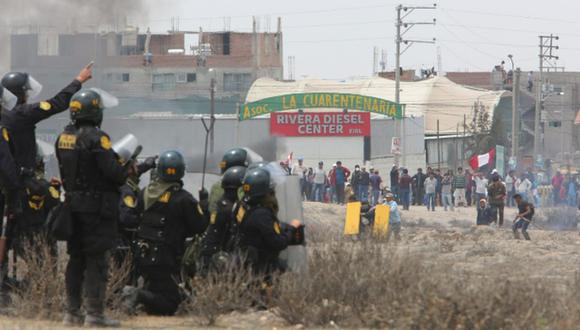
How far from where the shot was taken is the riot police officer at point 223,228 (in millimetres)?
10648

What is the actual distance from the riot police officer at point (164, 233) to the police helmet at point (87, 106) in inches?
48.4

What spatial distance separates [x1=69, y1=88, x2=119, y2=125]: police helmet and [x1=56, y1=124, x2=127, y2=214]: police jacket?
80 millimetres

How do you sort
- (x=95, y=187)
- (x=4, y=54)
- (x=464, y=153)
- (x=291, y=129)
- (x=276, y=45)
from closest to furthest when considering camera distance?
(x=95, y=187)
(x=4, y=54)
(x=291, y=129)
(x=464, y=153)
(x=276, y=45)

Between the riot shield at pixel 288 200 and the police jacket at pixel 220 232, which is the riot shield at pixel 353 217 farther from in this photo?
the police jacket at pixel 220 232

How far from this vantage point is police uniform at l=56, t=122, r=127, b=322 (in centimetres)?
923

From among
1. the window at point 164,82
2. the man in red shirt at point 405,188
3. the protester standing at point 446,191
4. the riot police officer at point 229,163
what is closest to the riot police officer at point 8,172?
the riot police officer at point 229,163

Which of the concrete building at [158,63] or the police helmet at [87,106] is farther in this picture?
the concrete building at [158,63]

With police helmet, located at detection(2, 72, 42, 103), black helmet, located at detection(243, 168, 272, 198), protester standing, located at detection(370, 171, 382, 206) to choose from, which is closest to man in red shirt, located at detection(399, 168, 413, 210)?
protester standing, located at detection(370, 171, 382, 206)

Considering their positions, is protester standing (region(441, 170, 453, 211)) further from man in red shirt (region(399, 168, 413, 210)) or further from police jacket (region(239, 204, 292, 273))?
police jacket (region(239, 204, 292, 273))

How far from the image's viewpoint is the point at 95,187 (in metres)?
9.28

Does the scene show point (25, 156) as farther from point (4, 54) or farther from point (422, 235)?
point (4, 54)

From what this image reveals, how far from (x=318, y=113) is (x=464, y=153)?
12.7 metres

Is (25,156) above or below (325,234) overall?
above

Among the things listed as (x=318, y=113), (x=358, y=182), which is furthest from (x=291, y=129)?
(x=358, y=182)
